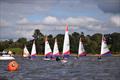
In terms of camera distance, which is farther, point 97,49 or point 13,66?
point 97,49

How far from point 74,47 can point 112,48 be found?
21670 mm

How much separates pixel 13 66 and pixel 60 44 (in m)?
130

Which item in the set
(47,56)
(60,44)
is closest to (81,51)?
(47,56)

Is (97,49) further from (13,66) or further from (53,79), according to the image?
(53,79)

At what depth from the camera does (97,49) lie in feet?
647

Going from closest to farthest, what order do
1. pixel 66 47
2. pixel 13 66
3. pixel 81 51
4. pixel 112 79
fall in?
1. pixel 112 79
2. pixel 13 66
3. pixel 66 47
4. pixel 81 51

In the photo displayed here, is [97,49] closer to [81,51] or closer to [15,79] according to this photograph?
[81,51]

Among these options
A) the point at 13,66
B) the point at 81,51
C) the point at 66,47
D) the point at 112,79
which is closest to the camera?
the point at 112,79

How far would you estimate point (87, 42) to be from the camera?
199 m

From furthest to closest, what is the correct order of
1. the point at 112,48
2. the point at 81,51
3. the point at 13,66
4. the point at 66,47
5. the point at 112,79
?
1. the point at 112,48
2. the point at 81,51
3. the point at 66,47
4. the point at 13,66
5. the point at 112,79

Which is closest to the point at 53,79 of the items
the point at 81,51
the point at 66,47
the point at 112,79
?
the point at 112,79

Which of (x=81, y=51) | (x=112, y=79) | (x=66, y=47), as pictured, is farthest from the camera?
(x=81, y=51)

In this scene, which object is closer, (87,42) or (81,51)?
(81,51)

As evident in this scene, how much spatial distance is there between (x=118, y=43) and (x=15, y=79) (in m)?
154
